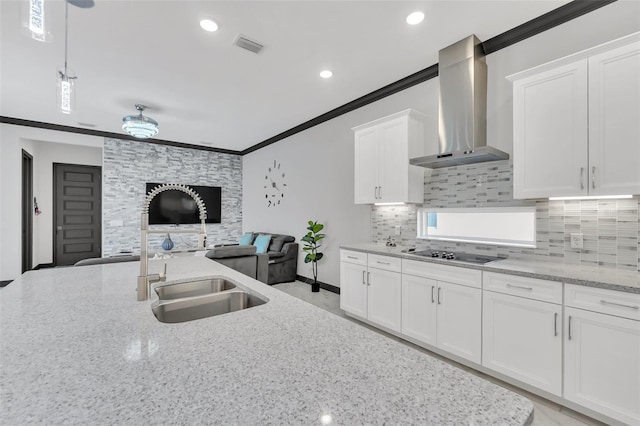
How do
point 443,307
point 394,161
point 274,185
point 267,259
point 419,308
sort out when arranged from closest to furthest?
point 443,307 < point 419,308 < point 394,161 < point 267,259 < point 274,185

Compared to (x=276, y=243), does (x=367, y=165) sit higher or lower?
higher

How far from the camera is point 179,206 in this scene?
6.53m

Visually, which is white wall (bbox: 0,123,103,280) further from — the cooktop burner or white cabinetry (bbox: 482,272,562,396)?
white cabinetry (bbox: 482,272,562,396)

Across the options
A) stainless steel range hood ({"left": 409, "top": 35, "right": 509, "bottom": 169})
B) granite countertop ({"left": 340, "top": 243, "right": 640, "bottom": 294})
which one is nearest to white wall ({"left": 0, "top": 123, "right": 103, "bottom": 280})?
stainless steel range hood ({"left": 409, "top": 35, "right": 509, "bottom": 169})

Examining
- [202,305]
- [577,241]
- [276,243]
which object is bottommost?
[276,243]

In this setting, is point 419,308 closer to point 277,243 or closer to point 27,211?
point 277,243

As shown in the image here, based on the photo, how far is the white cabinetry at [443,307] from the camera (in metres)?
2.21

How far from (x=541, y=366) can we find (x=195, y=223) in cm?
656

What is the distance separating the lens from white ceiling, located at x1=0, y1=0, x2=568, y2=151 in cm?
229

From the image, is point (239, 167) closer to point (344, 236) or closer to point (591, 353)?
point (344, 236)

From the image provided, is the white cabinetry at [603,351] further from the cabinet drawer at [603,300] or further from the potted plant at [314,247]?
the potted plant at [314,247]

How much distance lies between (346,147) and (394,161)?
127 cm

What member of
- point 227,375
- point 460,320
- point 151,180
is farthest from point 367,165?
point 151,180

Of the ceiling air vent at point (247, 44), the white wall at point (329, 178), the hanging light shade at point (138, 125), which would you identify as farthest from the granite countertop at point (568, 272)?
the hanging light shade at point (138, 125)
